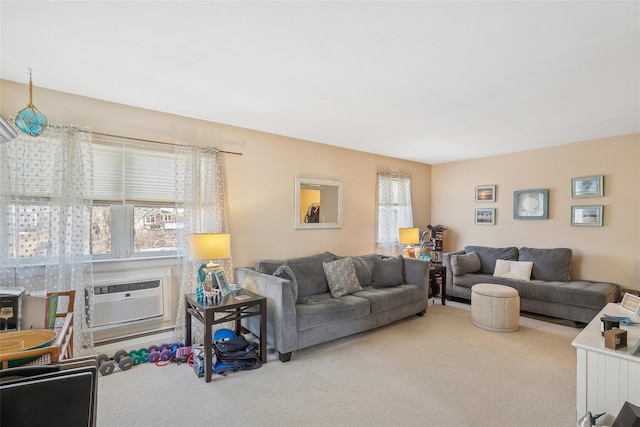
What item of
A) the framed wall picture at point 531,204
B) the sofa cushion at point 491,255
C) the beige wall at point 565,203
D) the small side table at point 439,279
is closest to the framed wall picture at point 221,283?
the small side table at point 439,279

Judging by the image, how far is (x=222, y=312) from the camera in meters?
2.91

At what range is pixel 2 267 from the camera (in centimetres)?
243

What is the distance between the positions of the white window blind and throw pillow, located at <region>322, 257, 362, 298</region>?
2.02 m

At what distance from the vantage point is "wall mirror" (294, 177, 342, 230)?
4.27 meters

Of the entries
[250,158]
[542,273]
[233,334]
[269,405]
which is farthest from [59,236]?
[542,273]

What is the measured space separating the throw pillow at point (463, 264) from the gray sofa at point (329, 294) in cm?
91

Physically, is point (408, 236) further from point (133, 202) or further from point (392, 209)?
point (133, 202)

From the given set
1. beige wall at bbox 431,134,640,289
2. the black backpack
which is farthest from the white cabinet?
beige wall at bbox 431,134,640,289

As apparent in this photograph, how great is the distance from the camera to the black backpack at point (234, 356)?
271 cm

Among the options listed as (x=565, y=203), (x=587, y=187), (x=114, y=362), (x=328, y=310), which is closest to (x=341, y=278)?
(x=328, y=310)

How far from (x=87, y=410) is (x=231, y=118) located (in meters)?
2.93

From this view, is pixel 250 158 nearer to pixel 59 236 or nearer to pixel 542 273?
pixel 59 236

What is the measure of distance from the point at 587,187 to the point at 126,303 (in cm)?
604

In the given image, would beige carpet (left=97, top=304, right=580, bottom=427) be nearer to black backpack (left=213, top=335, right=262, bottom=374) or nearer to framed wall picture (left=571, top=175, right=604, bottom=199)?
black backpack (left=213, top=335, right=262, bottom=374)
